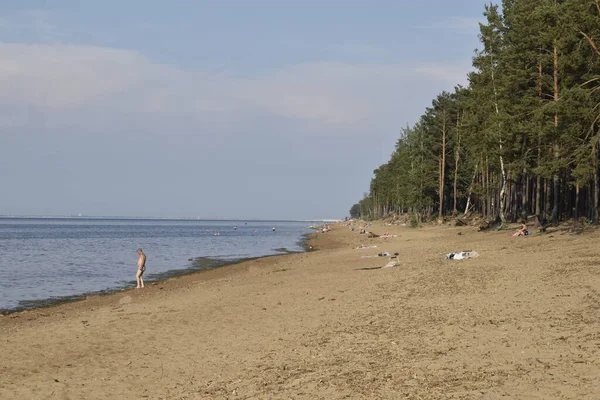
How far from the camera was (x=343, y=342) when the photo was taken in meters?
12.2

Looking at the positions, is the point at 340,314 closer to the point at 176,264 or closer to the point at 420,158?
the point at 176,264

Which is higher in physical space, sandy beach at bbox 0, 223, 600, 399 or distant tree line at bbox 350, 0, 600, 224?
distant tree line at bbox 350, 0, 600, 224

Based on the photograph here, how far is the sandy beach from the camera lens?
361 inches

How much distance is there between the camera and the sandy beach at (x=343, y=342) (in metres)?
9.18

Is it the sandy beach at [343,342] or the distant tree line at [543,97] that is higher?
the distant tree line at [543,97]

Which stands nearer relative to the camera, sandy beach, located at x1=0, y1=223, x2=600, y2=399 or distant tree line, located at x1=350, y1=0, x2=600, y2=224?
sandy beach, located at x1=0, y1=223, x2=600, y2=399

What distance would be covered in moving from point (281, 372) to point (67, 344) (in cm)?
628

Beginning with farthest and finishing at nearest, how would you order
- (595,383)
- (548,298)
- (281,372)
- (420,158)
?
(420,158) < (548,298) < (281,372) < (595,383)

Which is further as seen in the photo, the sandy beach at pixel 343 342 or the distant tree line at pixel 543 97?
the distant tree line at pixel 543 97

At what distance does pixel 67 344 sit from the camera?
1416 centimetres

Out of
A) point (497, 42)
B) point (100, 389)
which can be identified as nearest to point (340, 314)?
point (100, 389)

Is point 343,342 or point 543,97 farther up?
point 543,97

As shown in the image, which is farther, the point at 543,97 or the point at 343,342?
the point at 543,97

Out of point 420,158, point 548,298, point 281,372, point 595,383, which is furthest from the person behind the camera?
point 420,158
